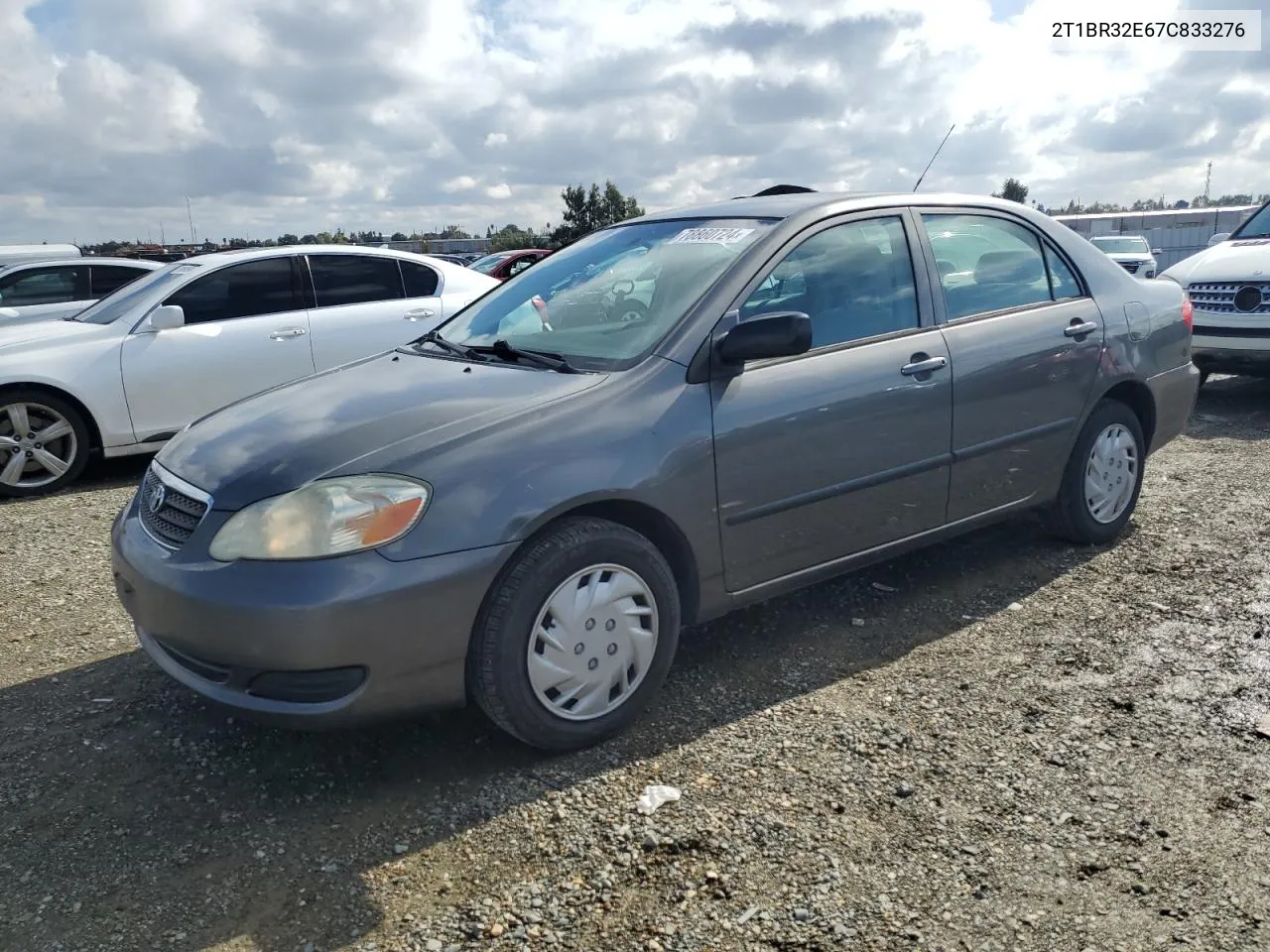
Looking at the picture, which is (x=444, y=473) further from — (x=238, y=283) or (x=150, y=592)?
(x=238, y=283)

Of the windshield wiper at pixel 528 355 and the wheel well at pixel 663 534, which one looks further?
the windshield wiper at pixel 528 355

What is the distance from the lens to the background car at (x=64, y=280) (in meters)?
10.7

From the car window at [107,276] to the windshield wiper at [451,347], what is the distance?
321 inches

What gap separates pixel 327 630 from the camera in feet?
8.86

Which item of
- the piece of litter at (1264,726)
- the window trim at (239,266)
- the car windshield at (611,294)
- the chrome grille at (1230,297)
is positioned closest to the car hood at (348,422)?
the car windshield at (611,294)

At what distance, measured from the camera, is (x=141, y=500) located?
342 cm

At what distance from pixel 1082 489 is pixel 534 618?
2985 millimetres

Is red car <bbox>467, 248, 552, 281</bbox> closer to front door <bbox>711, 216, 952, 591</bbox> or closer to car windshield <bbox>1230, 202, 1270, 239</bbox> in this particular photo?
car windshield <bbox>1230, 202, 1270, 239</bbox>

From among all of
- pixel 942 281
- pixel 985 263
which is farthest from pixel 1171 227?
pixel 942 281

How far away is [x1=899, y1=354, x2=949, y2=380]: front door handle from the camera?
3848mm

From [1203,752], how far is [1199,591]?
4.94 feet

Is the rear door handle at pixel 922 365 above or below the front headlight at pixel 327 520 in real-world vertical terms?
above

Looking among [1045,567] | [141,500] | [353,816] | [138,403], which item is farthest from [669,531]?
[138,403]

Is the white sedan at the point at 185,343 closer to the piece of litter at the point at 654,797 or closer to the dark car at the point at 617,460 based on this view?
the dark car at the point at 617,460
